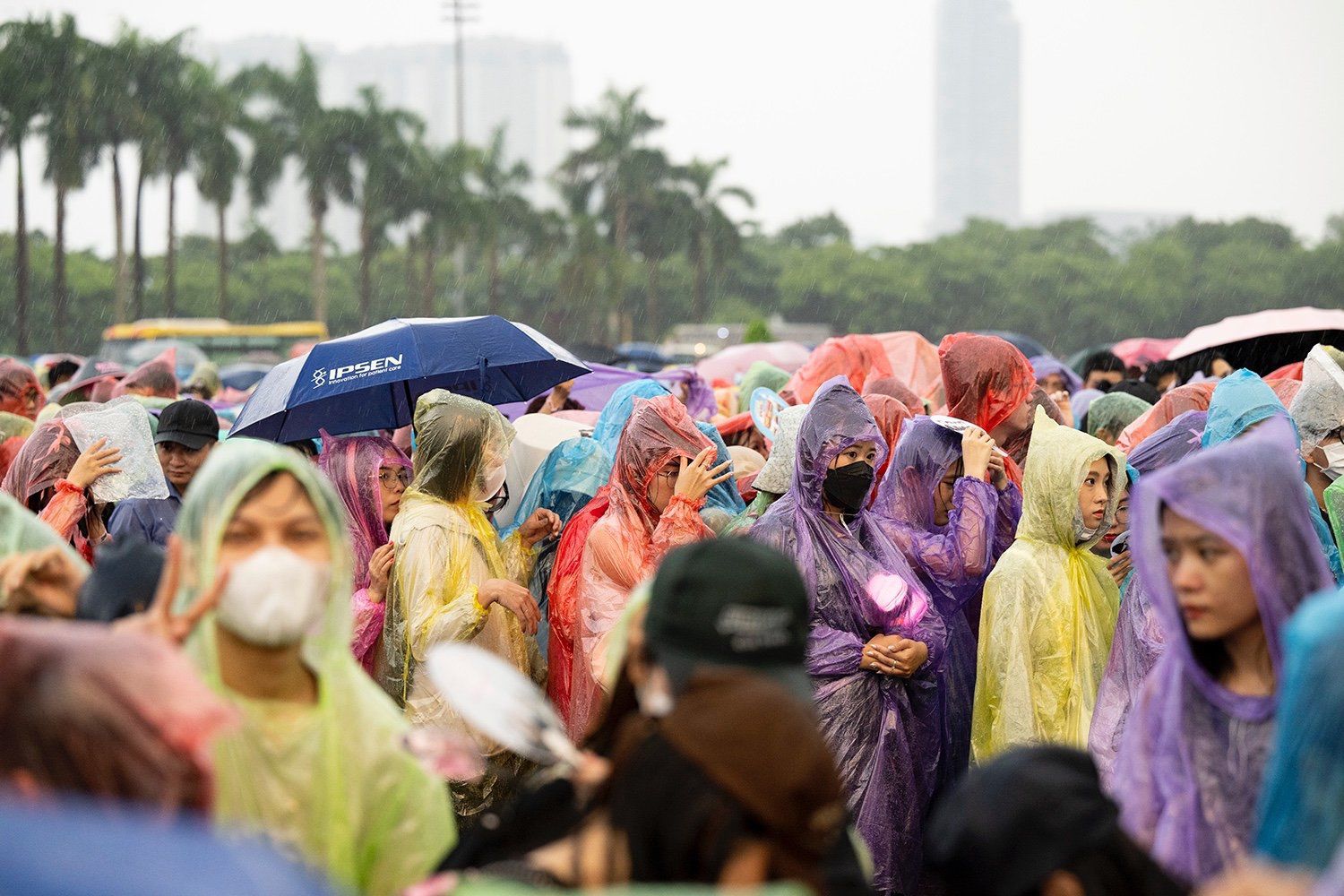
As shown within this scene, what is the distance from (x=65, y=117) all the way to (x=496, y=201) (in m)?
20.9

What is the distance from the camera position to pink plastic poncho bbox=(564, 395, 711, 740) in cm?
536

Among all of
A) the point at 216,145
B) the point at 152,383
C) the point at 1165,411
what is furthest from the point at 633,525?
the point at 216,145

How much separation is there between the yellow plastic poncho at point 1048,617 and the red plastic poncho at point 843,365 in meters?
3.76

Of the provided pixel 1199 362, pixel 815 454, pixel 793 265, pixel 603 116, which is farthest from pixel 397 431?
pixel 793 265

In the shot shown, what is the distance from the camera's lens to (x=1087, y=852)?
2473 millimetres

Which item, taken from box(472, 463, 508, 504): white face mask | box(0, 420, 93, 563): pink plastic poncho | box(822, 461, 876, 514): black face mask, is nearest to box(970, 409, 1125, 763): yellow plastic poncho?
box(822, 461, 876, 514): black face mask

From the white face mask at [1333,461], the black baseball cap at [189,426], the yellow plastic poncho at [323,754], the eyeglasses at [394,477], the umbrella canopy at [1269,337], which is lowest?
the yellow plastic poncho at [323,754]

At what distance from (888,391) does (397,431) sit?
2501mm

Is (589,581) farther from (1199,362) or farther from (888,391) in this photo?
(1199,362)

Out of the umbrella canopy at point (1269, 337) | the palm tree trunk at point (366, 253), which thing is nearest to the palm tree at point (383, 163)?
the palm tree trunk at point (366, 253)

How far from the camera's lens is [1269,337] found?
9.49 meters

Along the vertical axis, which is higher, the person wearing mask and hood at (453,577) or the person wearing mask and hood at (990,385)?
the person wearing mask and hood at (990,385)

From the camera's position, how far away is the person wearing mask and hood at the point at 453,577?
5145 millimetres

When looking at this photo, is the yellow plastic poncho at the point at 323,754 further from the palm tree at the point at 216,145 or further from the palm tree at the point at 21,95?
the palm tree at the point at 216,145
